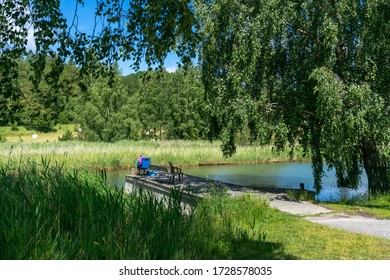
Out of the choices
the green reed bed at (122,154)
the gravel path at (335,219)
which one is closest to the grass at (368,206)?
the gravel path at (335,219)

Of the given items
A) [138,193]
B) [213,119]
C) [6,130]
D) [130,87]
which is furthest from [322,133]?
[130,87]

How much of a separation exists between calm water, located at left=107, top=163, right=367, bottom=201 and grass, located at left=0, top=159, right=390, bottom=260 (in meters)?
11.8

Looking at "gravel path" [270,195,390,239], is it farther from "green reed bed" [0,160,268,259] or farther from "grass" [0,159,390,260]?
"green reed bed" [0,160,268,259]

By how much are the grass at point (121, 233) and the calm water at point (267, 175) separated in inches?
464

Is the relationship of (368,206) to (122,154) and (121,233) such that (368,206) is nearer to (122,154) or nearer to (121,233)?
(121,233)

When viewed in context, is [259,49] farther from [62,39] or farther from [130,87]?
[130,87]

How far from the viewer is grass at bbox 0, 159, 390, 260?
4844 mm

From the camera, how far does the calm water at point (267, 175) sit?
23.3m

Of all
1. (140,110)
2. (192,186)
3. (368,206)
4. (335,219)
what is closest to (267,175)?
(192,186)

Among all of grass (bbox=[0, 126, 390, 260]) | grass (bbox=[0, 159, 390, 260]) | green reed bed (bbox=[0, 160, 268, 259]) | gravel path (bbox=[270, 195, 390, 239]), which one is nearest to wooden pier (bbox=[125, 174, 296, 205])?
gravel path (bbox=[270, 195, 390, 239])

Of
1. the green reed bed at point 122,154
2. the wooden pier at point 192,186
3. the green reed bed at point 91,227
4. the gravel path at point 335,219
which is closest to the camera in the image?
the green reed bed at point 91,227

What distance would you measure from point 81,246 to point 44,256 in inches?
16.2

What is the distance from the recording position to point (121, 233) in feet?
17.0

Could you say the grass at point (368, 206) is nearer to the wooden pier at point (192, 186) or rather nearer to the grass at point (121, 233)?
the wooden pier at point (192, 186)
